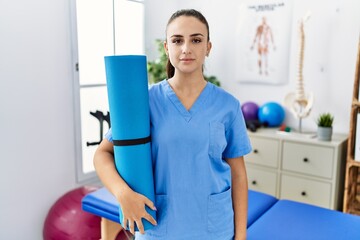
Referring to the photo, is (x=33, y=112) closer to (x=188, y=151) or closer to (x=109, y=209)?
(x=109, y=209)

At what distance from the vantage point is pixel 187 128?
825 mm

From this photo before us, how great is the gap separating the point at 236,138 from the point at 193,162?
15cm

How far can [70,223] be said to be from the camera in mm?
1930

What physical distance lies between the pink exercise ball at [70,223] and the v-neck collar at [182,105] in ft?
4.35

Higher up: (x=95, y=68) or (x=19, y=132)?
(x=95, y=68)

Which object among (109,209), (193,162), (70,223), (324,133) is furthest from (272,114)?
(193,162)

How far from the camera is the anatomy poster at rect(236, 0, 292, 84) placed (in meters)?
2.63

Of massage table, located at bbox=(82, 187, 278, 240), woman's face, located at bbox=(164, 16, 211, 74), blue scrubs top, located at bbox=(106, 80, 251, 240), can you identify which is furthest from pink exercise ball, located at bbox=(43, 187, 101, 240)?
woman's face, located at bbox=(164, 16, 211, 74)

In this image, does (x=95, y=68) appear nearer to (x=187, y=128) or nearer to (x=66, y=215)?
(x=66, y=215)

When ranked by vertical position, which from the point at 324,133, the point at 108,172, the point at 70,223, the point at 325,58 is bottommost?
the point at 70,223

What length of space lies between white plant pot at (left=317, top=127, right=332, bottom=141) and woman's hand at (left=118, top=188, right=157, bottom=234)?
178cm

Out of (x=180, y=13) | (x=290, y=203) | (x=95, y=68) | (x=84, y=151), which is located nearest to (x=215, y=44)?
(x=95, y=68)

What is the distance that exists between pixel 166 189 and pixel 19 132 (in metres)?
1.41

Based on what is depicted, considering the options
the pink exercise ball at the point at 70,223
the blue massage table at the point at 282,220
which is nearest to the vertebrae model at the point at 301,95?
the blue massage table at the point at 282,220
